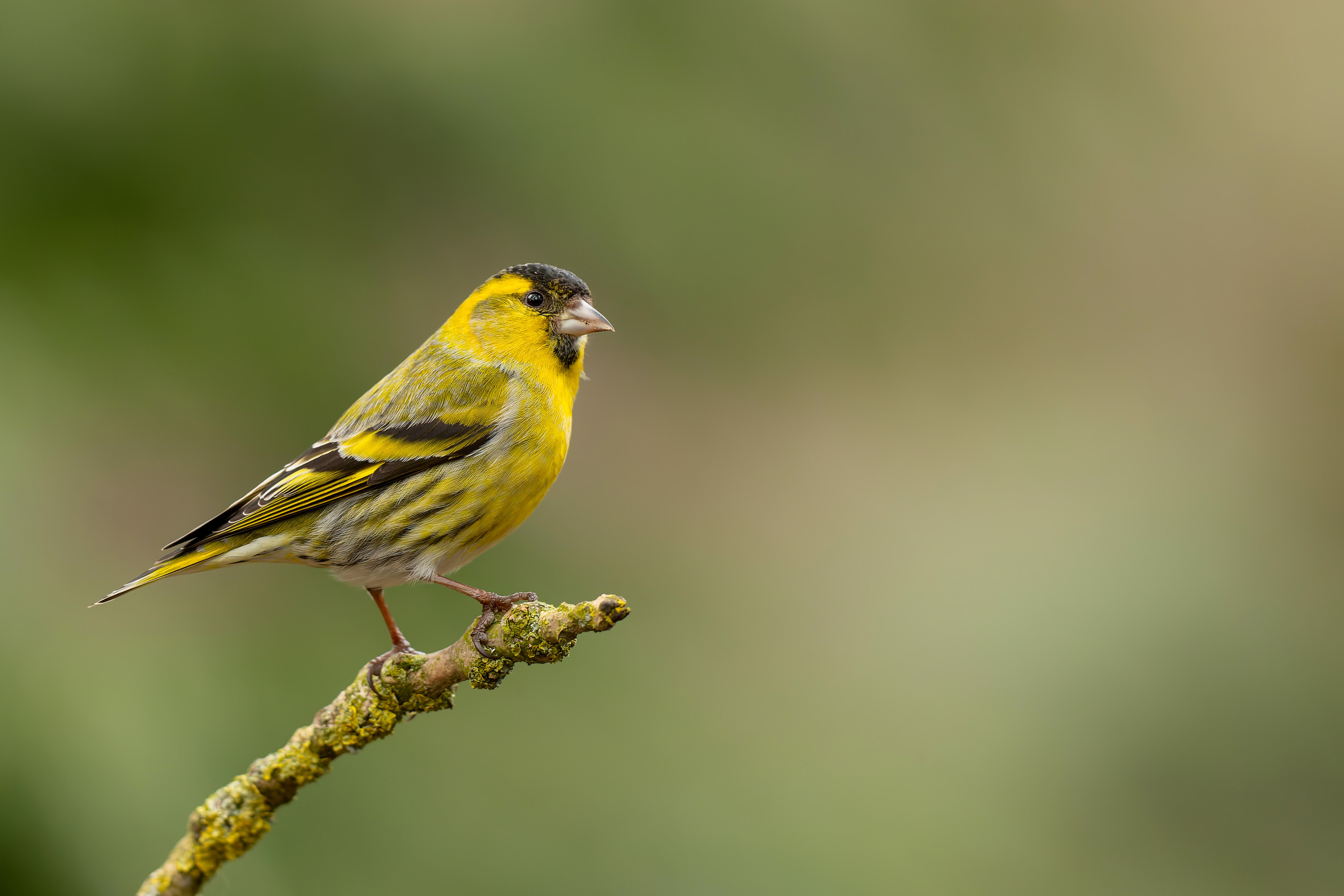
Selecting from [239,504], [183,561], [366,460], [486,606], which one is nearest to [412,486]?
[366,460]

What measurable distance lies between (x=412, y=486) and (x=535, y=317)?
79cm

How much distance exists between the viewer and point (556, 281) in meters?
3.39

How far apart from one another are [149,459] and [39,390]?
2.89ft

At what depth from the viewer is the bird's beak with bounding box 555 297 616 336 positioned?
3.26 metres

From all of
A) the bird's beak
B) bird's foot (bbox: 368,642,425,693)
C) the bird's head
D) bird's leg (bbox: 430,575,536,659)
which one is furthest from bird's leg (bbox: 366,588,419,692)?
the bird's beak

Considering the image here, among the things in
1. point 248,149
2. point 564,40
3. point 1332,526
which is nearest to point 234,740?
point 248,149

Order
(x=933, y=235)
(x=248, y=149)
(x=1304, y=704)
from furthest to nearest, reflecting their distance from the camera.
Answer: (x=933, y=235)
(x=1304, y=704)
(x=248, y=149)

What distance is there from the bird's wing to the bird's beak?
0.30 meters

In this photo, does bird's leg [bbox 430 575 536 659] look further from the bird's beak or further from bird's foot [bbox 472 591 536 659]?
the bird's beak

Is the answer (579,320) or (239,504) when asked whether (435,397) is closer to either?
(579,320)

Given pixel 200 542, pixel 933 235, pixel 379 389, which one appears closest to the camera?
pixel 200 542

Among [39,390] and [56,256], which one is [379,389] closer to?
[39,390]

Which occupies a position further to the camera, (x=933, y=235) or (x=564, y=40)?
(x=933, y=235)

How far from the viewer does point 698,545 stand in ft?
28.3
